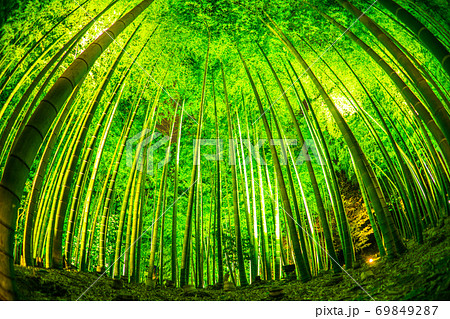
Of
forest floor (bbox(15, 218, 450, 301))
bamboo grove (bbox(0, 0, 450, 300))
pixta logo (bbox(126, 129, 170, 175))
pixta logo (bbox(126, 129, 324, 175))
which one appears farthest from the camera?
pixta logo (bbox(126, 129, 324, 175))

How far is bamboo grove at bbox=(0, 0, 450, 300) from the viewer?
2203mm

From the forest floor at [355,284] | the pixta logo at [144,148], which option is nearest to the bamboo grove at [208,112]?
the pixta logo at [144,148]

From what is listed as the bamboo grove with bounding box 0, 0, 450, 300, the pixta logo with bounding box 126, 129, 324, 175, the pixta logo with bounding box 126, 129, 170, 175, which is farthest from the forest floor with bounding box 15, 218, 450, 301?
the pixta logo with bounding box 126, 129, 324, 175

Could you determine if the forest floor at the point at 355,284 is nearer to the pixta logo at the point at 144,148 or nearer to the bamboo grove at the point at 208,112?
the bamboo grove at the point at 208,112

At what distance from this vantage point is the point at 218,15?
4180mm

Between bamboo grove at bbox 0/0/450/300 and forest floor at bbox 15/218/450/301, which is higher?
bamboo grove at bbox 0/0/450/300

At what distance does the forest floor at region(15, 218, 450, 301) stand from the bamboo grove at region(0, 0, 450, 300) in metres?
0.30

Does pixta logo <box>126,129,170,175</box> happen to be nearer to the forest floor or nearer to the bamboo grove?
the bamboo grove

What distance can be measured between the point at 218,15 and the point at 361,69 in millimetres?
2225

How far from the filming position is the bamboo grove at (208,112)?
2203 mm

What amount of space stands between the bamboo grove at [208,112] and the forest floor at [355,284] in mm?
303

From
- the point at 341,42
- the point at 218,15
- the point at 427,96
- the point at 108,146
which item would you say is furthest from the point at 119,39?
the point at 427,96

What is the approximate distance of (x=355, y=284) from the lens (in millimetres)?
2490
